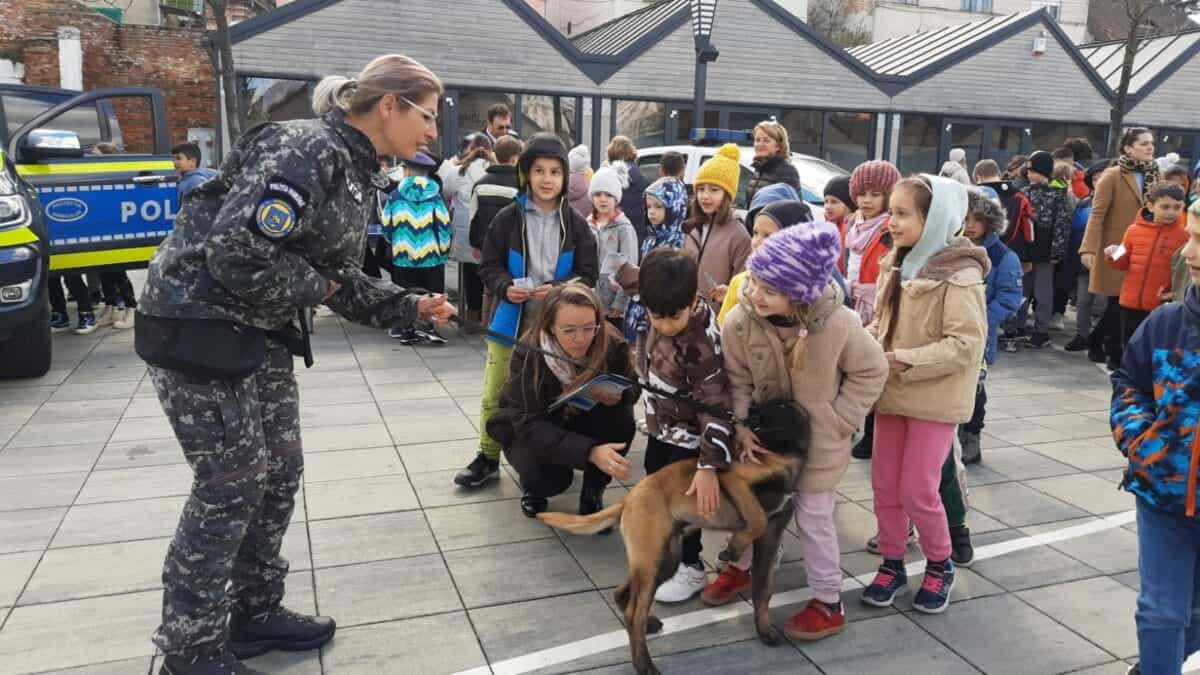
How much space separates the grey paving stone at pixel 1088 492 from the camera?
4.53 metres

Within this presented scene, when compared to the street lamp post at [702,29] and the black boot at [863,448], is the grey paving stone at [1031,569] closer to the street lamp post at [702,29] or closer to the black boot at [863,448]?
the black boot at [863,448]

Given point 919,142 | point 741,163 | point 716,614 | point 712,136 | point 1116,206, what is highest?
point 919,142

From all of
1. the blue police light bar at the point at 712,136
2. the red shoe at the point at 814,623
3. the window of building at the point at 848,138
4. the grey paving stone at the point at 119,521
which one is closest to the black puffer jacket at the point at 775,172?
the red shoe at the point at 814,623

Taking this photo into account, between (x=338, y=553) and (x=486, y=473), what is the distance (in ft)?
3.38

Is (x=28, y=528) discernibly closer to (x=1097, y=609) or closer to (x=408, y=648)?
(x=408, y=648)

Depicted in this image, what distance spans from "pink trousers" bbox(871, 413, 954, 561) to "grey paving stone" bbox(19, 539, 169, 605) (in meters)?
2.94

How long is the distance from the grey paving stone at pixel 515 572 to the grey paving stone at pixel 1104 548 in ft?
7.42

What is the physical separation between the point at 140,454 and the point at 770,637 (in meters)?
3.79

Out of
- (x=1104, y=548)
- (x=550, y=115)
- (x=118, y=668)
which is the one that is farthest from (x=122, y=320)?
(x=550, y=115)

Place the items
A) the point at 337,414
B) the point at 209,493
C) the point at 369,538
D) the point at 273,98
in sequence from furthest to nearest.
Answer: the point at 273,98
the point at 337,414
the point at 369,538
the point at 209,493

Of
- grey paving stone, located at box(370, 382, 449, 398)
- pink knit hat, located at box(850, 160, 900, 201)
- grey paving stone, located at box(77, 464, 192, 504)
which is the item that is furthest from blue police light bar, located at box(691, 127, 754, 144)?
grey paving stone, located at box(77, 464, 192, 504)

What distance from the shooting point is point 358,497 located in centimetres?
441

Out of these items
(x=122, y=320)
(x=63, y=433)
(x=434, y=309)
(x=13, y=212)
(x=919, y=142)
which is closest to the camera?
(x=434, y=309)

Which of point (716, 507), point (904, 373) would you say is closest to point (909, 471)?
point (904, 373)
